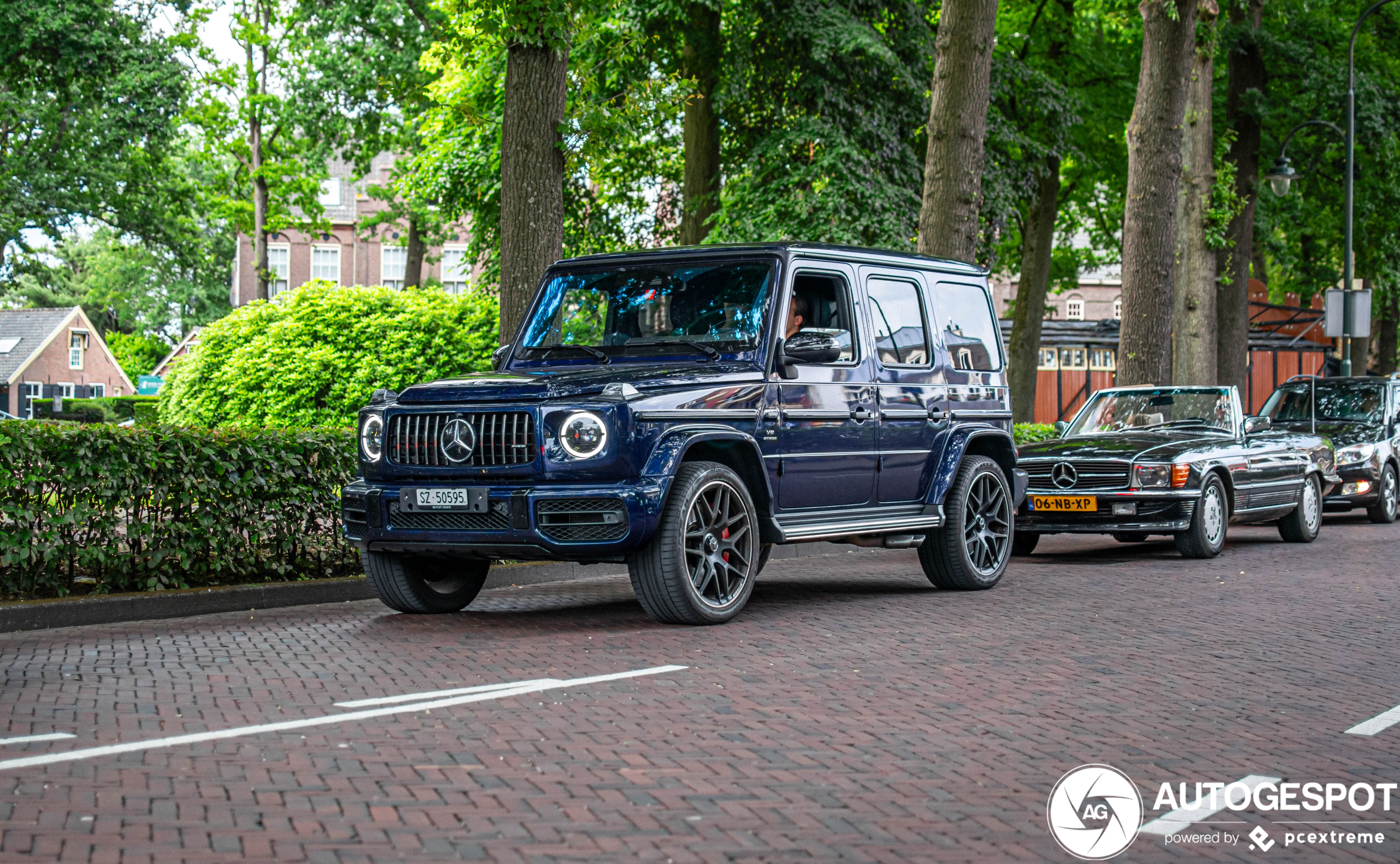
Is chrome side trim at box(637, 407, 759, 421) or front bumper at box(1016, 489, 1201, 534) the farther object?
front bumper at box(1016, 489, 1201, 534)

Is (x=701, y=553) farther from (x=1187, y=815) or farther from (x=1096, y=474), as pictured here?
(x=1096, y=474)

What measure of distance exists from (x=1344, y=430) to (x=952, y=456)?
37.5 feet

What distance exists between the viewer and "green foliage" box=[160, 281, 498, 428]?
67.5 ft

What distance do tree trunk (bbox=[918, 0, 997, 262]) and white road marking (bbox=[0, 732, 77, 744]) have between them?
487 inches

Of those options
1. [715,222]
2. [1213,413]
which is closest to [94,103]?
[715,222]

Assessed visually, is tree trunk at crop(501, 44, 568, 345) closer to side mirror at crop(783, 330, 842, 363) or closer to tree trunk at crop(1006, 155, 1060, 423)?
side mirror at crop(783, 330, 842, 363)

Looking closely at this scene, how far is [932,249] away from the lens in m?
16.8

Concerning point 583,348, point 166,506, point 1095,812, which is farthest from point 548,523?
point 1095,812

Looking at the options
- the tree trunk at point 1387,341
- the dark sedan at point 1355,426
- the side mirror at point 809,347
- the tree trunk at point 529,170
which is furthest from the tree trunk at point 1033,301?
the side mirror at point 809,347

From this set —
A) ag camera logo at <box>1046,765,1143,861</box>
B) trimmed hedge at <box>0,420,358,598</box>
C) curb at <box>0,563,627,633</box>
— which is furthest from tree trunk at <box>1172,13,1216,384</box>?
ag camera logo at <box>1046,765,1143,861</box>

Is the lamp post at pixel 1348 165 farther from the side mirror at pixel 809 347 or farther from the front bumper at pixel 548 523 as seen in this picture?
the front bumper at pixel 548 523

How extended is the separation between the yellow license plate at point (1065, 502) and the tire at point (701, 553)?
551cm

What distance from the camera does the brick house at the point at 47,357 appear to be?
75.7m

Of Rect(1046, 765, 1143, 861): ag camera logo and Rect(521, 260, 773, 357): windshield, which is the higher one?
Rect(521, 260, 773, 357): windshield
